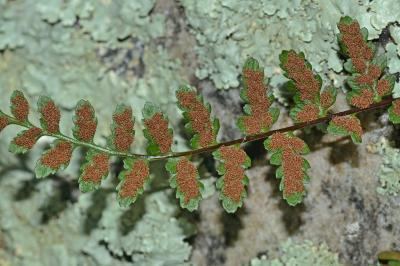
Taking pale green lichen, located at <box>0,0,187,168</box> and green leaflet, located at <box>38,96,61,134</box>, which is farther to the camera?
pale green lichen, located at <box>0,0,187,168</box>

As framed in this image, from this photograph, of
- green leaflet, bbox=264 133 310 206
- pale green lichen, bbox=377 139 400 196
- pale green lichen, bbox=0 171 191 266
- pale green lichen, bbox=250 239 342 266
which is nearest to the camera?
green leaflet, bbox=264 133 310 206

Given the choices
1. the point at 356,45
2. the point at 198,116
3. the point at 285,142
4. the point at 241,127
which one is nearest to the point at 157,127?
the point at 198,116

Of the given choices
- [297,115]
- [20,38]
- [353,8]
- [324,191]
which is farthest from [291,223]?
[20,38]

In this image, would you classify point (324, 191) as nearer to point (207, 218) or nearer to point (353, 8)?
point (207, 218)

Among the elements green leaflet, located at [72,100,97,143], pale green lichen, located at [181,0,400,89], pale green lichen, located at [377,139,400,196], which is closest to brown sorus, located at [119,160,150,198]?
green leaflet, located at [72,100,97,143]

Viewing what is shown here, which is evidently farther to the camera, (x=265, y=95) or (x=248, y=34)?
(x=248, y=34)

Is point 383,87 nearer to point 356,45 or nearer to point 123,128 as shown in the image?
point 356,45

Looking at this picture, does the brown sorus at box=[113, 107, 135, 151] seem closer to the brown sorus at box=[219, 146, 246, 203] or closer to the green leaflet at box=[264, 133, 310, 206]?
the brown sorus at box=[219, 146, 246, 203]
